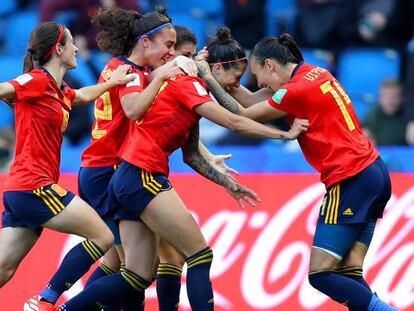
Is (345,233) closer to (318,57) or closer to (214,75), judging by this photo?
(214,75)

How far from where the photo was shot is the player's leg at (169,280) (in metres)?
8.39

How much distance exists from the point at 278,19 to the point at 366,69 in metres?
1.23

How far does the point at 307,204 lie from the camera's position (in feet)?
32.0

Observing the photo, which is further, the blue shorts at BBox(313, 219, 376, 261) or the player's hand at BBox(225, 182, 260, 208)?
the player's hand at BBox(225, 182, 260, 208)

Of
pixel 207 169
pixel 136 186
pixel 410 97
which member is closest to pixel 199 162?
pixel 207 169

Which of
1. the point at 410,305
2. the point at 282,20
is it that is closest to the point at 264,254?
the point at 410,305

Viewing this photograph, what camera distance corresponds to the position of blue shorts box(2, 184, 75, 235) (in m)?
8.04

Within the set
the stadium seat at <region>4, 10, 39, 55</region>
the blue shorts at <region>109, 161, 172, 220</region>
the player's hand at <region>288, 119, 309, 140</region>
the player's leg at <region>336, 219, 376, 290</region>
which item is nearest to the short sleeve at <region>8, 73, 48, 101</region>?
the blue shorts at <region>109, 161, 172, 220</region>

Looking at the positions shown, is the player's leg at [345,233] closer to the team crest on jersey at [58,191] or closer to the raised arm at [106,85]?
the raised arm at [106,85]

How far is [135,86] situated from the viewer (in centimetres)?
806

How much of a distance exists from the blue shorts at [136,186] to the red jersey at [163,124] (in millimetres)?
45

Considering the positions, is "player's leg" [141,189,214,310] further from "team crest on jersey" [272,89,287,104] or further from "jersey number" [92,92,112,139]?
"team crest on jersey" [272,89,287,104]

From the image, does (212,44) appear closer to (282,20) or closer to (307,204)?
(307,204)

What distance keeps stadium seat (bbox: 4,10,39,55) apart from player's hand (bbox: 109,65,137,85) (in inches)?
243
